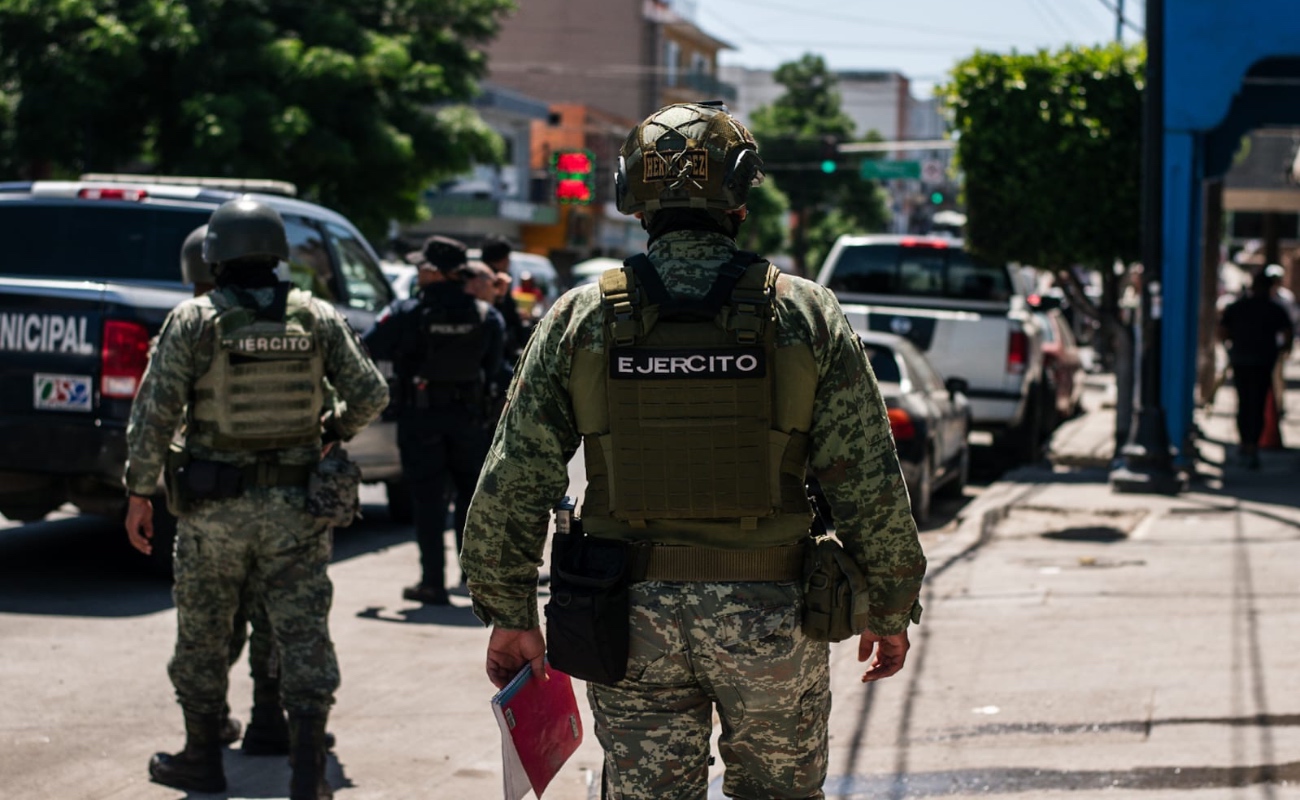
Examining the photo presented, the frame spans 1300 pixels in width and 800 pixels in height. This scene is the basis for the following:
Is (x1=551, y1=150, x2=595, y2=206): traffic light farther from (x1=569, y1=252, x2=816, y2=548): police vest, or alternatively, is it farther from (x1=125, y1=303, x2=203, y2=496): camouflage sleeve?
(x1=569, y1=252, x2=816, y2=548): police vest

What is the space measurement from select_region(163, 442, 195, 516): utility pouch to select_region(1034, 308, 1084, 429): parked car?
12894mm

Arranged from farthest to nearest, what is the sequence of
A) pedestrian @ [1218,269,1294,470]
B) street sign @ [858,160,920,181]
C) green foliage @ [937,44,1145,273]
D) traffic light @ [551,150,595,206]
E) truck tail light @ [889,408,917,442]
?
street sign @ [858,160,920,181], traffic light @ [551,150,595,206], pedestrian @ [1218,269,1294,470], green foliage @ [937,44,1145,273], truck tail light @ [889,408,917,442]

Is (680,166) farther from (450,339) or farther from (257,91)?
(257,91)

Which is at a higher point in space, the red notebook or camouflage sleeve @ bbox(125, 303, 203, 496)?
camouflage sleeve @ bbox(125, 303, 203, 496)

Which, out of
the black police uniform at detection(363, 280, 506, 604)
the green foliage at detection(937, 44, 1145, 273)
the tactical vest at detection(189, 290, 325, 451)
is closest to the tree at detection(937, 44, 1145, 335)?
the green foliage at detection(937, 44, 1145, 273)

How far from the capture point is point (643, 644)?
318cm

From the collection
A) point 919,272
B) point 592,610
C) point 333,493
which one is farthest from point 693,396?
point 919,272

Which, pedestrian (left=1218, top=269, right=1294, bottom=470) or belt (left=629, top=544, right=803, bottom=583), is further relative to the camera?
pedestrian (left=1218, top=269, right=1294, bottom=470)

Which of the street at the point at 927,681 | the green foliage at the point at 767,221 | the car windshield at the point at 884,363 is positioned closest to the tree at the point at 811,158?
the green foliage at the point at 767,221

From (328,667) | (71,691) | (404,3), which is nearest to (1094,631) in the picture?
(328,667)

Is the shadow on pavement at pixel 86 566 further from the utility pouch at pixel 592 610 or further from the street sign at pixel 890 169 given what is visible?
the street sign at pixel 890 169

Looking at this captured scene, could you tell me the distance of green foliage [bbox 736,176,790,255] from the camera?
60406 mm

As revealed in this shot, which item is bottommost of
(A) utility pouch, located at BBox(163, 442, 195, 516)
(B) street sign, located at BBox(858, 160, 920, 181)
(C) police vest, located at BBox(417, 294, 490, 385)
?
(A) utility pouch, located at BBox(163, 442, 195, 516)

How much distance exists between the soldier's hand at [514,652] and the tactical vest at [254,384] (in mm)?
1969
